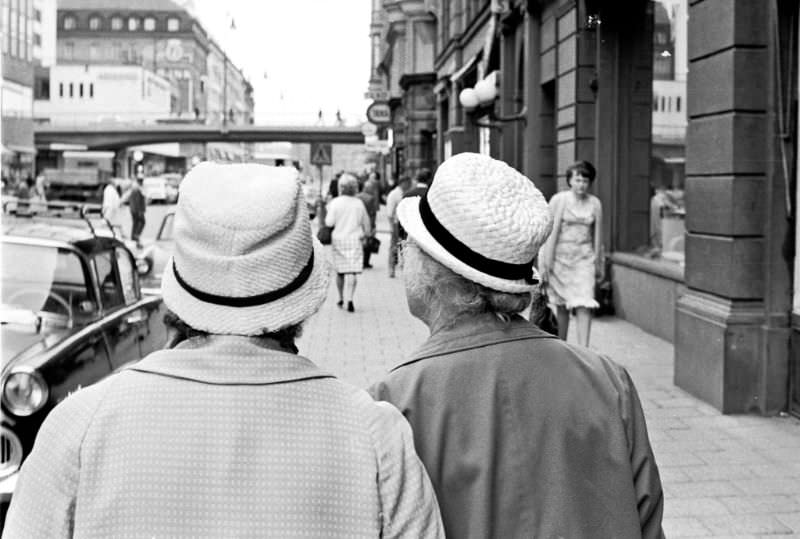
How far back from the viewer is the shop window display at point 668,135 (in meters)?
11.7

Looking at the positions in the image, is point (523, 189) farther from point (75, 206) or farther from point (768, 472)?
point (75, 206)

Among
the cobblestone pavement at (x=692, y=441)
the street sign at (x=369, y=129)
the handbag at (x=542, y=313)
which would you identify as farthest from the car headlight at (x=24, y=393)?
the street sign at (x=369, y=129)

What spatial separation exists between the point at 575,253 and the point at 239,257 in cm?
749

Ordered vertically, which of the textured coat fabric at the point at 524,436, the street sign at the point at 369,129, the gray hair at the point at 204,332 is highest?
the street sign at the point at 369,129

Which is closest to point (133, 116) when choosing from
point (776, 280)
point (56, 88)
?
point (56, 88)

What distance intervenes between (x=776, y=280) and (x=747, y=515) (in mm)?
2779

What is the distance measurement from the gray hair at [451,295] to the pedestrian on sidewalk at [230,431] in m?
0.51

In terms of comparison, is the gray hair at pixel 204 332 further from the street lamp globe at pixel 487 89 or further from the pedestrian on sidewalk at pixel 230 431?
the street lamp globe at pixel 487 89

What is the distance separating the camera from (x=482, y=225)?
2.30 meters

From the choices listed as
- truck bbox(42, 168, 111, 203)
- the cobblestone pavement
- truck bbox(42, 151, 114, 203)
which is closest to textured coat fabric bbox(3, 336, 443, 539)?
the cobblestone pavement

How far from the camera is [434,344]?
239 cm

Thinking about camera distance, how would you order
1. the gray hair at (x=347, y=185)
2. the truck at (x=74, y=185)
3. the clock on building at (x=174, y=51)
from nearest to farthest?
the gray hair at (x=347, y=185) → the truck at (x=74, y=185) → the clock on building at (x=174, y=51)

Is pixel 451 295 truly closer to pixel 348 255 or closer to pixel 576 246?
pixel 576 246

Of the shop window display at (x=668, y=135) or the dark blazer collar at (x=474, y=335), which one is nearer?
the dark blazer collar at (x=474, y=335)
